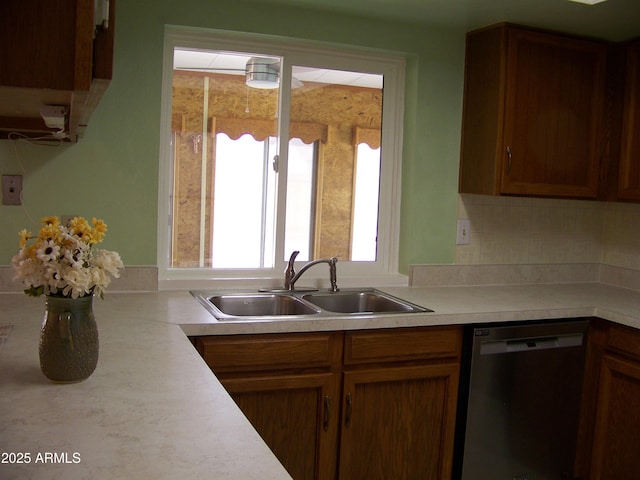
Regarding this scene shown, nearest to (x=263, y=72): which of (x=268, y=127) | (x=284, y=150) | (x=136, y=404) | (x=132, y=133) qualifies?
(x=268, y=127)

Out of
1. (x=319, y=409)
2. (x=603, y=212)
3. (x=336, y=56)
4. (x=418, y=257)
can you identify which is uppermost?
(x=336, y=56)

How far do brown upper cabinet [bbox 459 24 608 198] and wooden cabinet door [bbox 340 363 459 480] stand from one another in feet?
3.12

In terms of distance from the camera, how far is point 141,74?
2.56 metres

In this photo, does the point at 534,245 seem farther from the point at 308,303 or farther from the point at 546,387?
Result: the point at 308,303

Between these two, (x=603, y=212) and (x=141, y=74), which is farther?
(x=603, y=212)

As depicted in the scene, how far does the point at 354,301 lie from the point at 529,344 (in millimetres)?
759

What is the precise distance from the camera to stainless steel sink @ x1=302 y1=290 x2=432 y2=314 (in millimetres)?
2754

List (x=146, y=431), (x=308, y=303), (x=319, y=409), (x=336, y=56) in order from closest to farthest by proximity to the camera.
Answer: (x=146, y=431) < (x=319, y=409) < (x=308, y=303) < (x=336, y=56)

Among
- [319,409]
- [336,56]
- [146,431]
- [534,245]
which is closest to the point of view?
[146,431]

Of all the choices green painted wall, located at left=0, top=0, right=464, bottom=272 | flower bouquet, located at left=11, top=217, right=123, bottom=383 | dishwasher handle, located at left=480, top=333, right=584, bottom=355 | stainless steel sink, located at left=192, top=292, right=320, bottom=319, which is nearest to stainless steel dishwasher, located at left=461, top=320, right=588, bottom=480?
dishwasher handle, located at left=480, top=333, right=584, bottom=355

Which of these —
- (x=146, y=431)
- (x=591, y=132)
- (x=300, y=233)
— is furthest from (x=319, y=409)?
(x=591, y=132)

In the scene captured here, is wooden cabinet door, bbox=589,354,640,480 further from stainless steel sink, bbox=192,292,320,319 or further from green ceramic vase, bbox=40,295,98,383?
green ceramic vase, bbox=40,295,98,383

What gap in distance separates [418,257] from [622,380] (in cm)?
102

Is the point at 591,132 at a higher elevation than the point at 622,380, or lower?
higher
